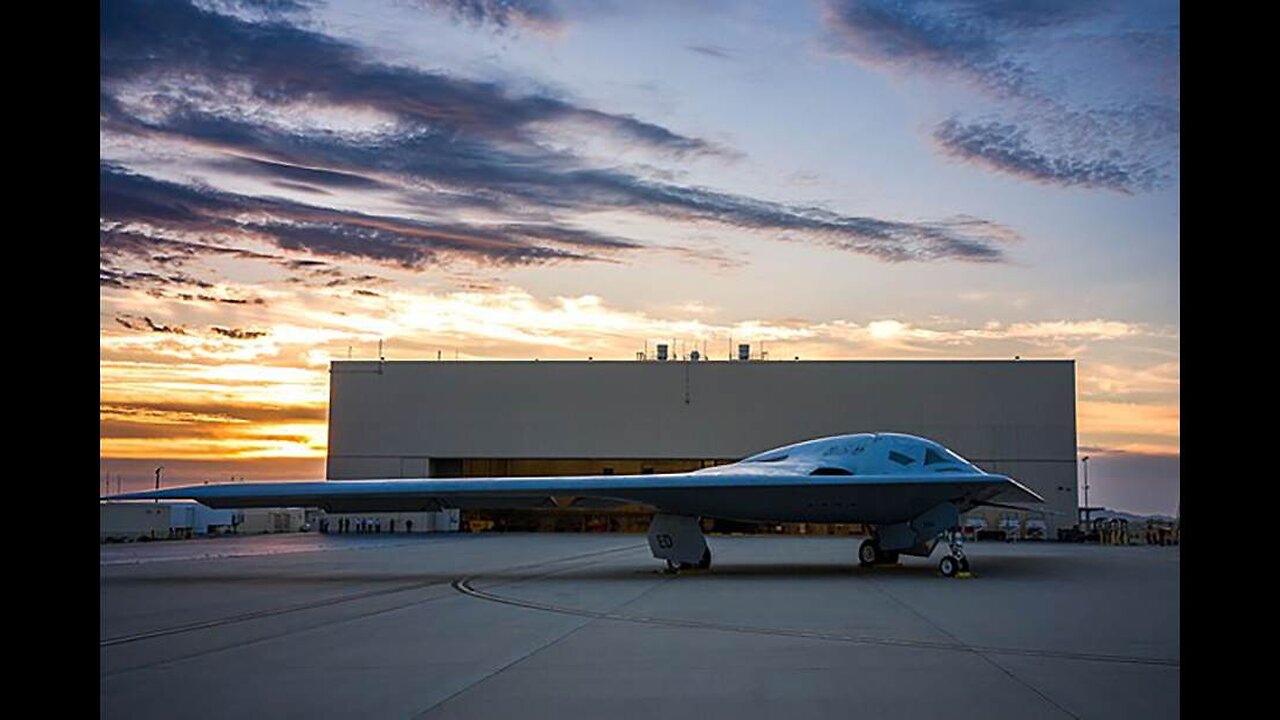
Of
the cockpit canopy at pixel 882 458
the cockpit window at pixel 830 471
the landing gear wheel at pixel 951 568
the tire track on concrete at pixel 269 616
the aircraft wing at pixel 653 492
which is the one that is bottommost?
the landing gear wheel at pixel 951 568

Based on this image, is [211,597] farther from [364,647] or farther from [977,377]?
[977,377]

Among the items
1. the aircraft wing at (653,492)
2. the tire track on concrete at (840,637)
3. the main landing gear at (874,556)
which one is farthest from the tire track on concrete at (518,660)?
the main landing gear at (874,556)

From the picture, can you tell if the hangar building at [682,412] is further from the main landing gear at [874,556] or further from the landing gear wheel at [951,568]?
the landing gear wheel at [951,568]

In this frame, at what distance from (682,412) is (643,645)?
134 feet

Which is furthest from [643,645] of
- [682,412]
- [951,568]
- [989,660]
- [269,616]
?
[682,412]

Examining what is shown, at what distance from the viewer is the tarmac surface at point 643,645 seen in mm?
8172

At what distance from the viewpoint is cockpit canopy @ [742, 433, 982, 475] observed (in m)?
22.3

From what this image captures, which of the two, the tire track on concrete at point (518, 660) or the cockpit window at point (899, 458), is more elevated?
the cockpit window at point (899, 458)

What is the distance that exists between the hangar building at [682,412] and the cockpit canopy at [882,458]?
89.4 feet

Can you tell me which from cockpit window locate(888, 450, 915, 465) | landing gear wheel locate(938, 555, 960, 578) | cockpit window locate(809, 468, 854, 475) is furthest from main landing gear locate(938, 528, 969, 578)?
cockpit window locate(809, 468, 854, 475)

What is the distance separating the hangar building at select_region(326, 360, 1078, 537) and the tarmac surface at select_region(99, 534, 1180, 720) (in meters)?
27.9

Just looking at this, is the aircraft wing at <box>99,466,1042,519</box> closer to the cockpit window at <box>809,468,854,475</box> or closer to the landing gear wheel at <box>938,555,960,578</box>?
the cockpit window at <box>809,468,854,475</box>
